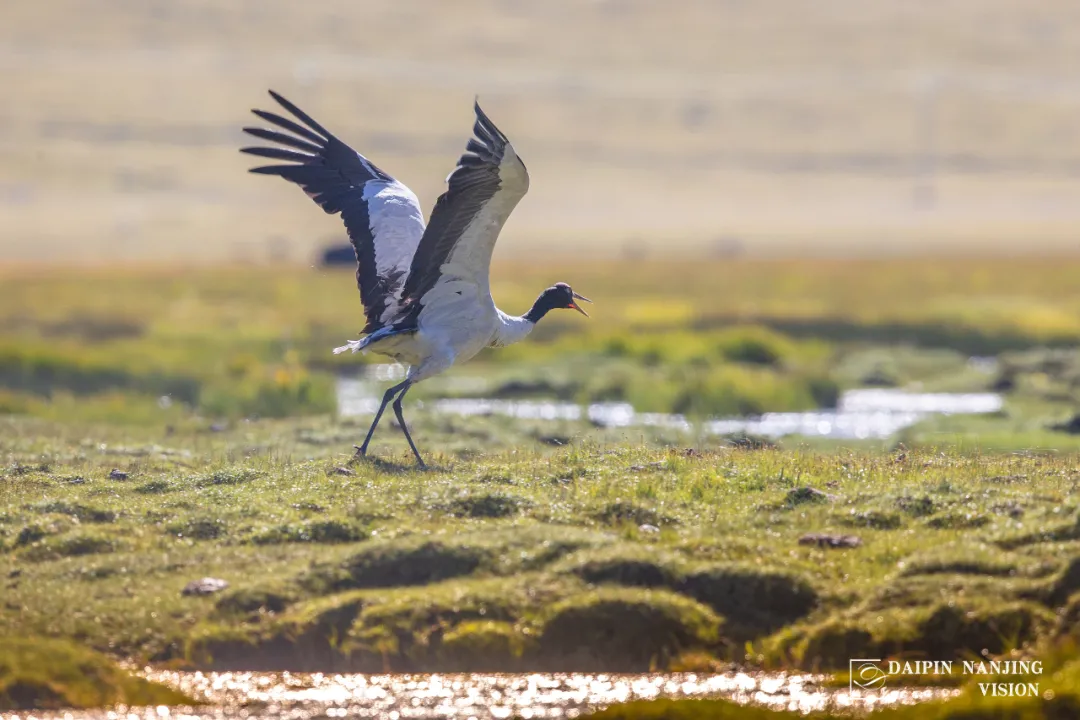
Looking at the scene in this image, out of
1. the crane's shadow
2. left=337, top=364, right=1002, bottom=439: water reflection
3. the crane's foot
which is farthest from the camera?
left=337, top=364, right=1002, bottom=439: water reflection

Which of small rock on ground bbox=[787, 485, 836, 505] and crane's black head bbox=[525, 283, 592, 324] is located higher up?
crane's black head bbox=[525, 283, 592, 324]

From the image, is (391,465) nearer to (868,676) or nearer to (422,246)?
(422,246)

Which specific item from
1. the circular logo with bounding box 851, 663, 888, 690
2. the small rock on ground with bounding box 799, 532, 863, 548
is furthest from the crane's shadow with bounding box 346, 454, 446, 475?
the circular logo with bounding box 851, 663, 888, 690

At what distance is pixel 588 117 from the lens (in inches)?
5517

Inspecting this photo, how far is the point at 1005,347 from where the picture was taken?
4375 cm

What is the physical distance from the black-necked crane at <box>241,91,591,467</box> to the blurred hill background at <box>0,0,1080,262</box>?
80.9 metres

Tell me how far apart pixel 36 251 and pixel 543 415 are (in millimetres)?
79211

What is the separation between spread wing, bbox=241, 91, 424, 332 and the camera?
17.3 m

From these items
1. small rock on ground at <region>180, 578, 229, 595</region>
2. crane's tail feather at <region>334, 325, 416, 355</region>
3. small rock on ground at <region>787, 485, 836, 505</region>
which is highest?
crane's tail feather at <region>334, 325, 416, 355</region>

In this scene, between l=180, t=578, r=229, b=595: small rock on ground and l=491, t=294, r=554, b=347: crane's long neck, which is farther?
l=491, t=294, r=554, b=347: crane's long neck

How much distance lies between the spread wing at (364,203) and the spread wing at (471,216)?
0.65 metres

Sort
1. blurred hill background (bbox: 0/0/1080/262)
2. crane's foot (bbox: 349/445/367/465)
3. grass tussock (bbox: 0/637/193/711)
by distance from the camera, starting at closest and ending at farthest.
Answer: grass tussock (bbox: 0/637/193/711) → crane's foot (bbox: 349/445/367/465) → blurred hill background (bbox: 0/0/1080/262)

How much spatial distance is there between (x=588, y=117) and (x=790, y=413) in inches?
4302

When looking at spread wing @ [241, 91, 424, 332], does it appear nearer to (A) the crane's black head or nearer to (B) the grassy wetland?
(A) the crane's black head
